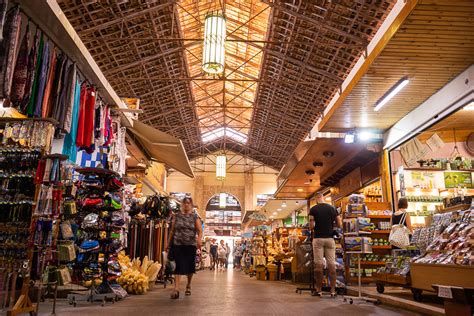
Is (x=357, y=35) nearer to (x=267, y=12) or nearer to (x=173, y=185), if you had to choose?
(x=267, y=12)

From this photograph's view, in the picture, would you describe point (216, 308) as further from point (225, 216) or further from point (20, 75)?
point (225, 216)

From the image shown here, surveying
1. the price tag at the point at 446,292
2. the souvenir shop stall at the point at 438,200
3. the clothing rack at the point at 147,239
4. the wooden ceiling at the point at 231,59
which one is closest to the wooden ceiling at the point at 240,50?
the wooden ceiling at the point at 231,59

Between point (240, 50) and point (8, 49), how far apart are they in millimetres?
13513

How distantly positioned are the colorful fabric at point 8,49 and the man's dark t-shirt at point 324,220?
13.8 ft

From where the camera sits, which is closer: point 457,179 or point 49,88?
point 49,88

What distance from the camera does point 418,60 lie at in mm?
4965

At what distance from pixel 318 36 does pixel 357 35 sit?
1.23 meters

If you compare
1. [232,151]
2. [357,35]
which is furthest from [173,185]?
[357,35]

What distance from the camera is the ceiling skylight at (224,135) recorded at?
2553 cm

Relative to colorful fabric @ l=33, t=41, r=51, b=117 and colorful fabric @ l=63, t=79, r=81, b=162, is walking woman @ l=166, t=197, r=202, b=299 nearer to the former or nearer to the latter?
colorful fabric @ l=63, t=79, r=81, b=162

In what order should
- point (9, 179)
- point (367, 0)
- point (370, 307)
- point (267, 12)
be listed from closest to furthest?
1. point (9, 179)
2. point (370, 307)
3. point (367, 0)
4. point (267, 12)

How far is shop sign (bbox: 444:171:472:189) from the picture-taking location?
786cm

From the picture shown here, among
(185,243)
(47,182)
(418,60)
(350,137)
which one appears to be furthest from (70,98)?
(350,137)

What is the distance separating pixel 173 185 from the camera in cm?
2858
